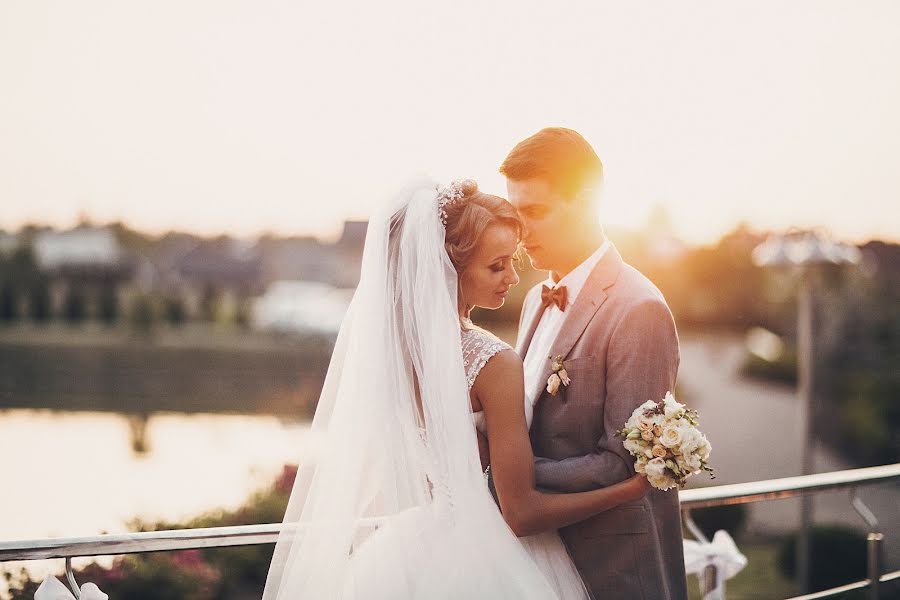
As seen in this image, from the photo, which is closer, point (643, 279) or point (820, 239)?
point (643, 279)

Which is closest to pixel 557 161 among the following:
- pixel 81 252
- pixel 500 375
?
pixel 500 375

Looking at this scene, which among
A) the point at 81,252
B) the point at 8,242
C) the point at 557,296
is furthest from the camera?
the point at 81,252

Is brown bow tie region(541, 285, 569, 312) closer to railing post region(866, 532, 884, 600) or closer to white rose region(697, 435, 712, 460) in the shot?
white rose region(697, 435, 712, 460)

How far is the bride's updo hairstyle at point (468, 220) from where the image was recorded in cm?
256

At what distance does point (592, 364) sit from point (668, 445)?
1.36 feet

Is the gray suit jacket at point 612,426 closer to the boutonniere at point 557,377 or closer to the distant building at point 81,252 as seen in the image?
the boutonniere at point 557,377

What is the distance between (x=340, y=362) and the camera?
2.68m

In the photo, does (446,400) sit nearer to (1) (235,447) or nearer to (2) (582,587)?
(2) (582,587)

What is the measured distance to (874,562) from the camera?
3545 mm

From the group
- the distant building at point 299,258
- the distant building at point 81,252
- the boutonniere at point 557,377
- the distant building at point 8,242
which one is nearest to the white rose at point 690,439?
the boutonniere at point 557,377

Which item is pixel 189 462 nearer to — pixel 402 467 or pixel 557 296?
pixel 557 296

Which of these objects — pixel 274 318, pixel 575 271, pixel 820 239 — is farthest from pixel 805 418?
pixel 274 318

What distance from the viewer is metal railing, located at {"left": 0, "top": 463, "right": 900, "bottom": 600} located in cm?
235

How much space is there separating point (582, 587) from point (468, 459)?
584 millimetres
